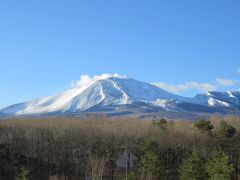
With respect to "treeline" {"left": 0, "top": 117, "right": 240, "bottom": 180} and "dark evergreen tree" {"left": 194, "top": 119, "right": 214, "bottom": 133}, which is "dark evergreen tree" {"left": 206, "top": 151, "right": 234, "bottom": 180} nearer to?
"treeline" {"left": 0, "top": 117, "right": 240, "bottom": 180}

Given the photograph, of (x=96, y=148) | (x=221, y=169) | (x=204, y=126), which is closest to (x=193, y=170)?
(x=221, y=169)

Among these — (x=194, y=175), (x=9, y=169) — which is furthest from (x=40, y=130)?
(x=194, y=175)

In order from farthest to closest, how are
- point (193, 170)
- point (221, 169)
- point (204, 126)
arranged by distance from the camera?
point (204, 126)
point (193, 170)
point (221, 169)

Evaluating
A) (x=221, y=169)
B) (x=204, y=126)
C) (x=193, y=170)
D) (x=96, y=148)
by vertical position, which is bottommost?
(x=193, y=170)

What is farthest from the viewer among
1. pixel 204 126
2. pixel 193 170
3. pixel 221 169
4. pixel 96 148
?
pixel 204 126

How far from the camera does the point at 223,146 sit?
9481 centimetres

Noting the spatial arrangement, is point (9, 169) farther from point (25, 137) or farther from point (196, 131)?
point (196, 131)

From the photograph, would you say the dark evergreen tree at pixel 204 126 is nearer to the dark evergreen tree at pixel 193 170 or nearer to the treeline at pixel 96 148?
the treeline at pixel 96 148

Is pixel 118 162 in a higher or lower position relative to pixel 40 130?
lower

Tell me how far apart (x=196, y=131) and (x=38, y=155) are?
3383 cm

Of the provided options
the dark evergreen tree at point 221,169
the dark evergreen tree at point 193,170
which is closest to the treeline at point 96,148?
the dark evergreen tree at point 193,170

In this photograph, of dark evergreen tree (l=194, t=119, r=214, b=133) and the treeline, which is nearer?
the treeline

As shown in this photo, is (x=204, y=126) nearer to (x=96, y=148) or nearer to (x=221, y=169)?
(x=96, y=148)

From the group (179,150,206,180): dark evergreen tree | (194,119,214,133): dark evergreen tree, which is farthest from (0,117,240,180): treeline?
(179,150,206,180): dark evergreen tree
